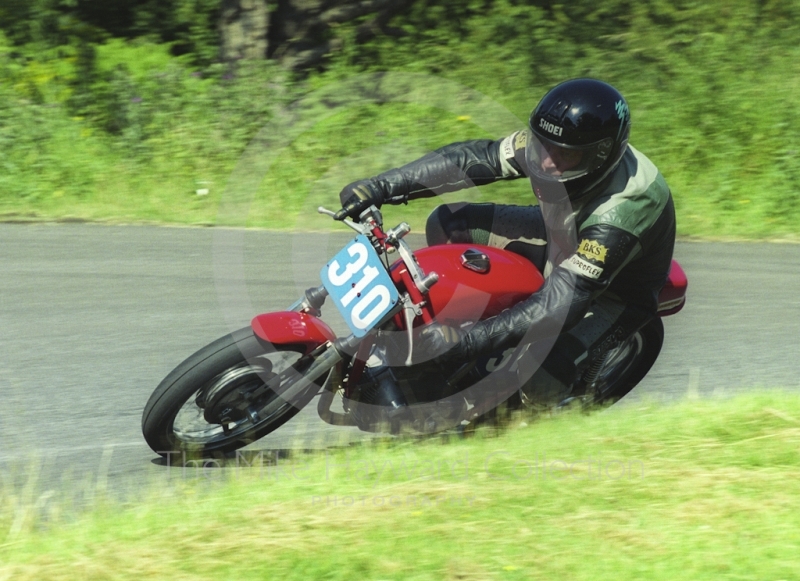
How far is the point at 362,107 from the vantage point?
433 inches

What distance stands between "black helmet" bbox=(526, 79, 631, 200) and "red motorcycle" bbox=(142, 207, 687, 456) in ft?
1.48

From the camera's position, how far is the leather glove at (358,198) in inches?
161

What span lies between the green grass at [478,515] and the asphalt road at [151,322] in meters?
0.60

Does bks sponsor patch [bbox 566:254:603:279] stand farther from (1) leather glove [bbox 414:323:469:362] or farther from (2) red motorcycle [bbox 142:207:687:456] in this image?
(1) leather glove [bbox 414:323:469:362]

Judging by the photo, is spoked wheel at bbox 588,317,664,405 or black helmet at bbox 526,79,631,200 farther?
spoked wheel at bbox 588,317,664,405

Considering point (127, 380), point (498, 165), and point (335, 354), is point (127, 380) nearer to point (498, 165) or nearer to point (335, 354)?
point (335, 354)

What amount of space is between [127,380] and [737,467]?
309 cm

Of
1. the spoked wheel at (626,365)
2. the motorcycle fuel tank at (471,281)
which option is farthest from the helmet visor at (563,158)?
the spoked wheel at (626,365)

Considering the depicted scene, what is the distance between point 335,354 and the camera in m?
3.96

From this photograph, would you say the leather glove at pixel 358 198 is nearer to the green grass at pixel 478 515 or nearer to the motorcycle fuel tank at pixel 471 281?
the motorcycle fuel tank at pixel 471 281

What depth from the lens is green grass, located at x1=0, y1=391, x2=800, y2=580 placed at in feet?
10.0

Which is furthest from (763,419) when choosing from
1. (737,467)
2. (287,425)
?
(287,425)

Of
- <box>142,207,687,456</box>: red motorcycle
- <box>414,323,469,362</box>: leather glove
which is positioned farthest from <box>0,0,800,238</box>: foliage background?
<box>414,323,469,362</box>: leather glove

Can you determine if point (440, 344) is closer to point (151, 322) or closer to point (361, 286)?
point (361, 286)
